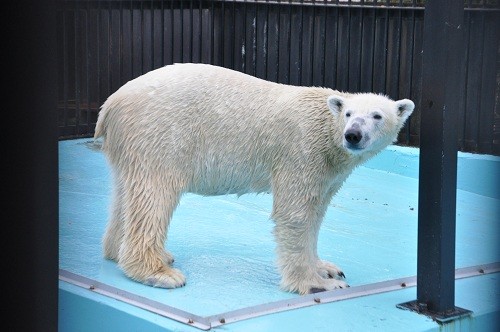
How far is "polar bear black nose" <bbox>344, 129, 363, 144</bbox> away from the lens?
10.8 feet

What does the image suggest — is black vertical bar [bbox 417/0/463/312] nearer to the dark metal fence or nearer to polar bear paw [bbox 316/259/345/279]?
polar bear paw [bbox 316/259/345/279]

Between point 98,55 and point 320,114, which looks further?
point 98,55

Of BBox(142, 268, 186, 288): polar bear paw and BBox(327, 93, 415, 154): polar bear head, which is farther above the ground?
BBox(327, 93, 415, 154): polar bear head

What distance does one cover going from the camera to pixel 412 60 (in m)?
6.48

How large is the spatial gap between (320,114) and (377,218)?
162cm

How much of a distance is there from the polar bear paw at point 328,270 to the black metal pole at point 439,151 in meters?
0.62

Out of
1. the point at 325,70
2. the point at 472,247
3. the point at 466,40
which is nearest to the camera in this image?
the point at 472,247

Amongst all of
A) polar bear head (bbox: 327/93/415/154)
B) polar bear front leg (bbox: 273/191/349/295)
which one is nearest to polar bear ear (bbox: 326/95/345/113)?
polar bear head (bbox: 327/93/415/154)

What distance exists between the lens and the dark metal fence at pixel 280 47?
6.07 metres

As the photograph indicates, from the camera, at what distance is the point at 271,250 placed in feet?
14.2

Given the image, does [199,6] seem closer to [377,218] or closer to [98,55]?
[98,55]

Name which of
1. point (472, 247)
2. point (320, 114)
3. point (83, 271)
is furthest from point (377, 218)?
point (83, 271)

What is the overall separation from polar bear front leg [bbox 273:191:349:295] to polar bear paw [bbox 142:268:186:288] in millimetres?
464

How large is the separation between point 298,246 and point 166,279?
0.61 m
